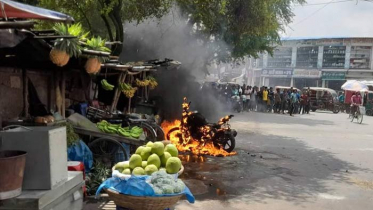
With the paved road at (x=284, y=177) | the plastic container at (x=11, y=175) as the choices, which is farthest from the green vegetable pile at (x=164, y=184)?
the paved road at (x=284, y=177)

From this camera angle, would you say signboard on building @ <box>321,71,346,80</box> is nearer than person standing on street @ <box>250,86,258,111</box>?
No

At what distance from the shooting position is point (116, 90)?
9.30m

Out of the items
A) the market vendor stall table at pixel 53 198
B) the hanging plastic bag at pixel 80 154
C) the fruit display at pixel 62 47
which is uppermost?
the fruit display at pixel 62 47

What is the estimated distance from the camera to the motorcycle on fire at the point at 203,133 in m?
9.16

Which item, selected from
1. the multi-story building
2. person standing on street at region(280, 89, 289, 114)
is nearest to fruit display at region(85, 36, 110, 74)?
person standing on street at region(280, 89, 289, 114)

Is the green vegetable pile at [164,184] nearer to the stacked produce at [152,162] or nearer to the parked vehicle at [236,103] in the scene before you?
the stacked produce at [152,162]

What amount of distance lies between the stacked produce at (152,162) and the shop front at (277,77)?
40238mm

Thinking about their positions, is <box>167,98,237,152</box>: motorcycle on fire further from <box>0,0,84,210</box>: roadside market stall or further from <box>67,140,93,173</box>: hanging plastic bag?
<box>0,0,84,210</box>: roadside market stall

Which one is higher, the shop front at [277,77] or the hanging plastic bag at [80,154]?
the shop front at [277,77]

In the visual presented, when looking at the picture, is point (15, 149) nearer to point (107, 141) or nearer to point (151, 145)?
point (151, 145)

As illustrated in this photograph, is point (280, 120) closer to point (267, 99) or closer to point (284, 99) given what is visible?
point (267, 99)

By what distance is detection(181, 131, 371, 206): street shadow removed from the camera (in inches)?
232

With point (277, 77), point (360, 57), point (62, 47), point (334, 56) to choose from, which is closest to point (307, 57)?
point (334, 56)

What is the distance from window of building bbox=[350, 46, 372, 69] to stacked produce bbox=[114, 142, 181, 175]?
1538 inches
